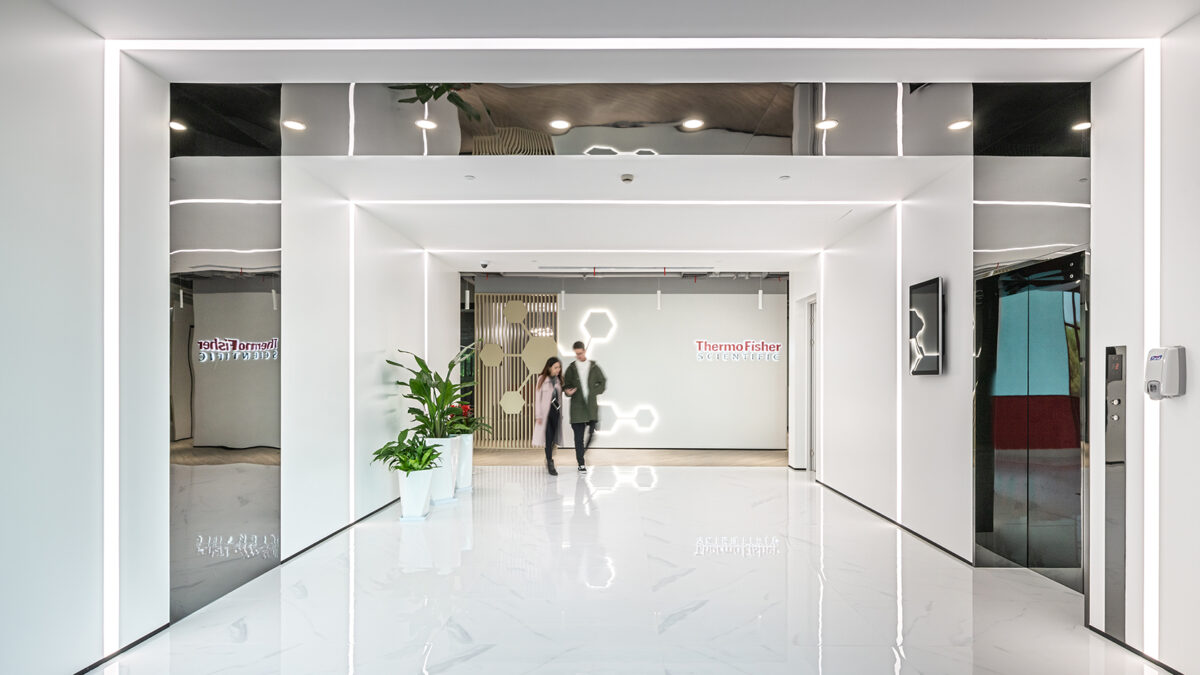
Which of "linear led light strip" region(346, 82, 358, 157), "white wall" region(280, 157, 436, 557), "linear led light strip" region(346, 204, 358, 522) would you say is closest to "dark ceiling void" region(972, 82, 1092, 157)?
"linear led light strip" region(346, 82, 358, 157)

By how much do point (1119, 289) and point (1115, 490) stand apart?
0.91 meters

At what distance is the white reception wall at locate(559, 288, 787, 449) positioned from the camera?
10.2 metres

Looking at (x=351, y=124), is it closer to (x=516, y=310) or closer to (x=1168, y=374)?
(x=1168, y=374)

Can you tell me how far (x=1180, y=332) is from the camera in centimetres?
265

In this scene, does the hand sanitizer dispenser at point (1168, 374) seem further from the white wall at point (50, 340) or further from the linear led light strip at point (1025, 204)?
the white wall at point (50, 340)

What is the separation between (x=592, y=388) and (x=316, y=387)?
15.6 ft

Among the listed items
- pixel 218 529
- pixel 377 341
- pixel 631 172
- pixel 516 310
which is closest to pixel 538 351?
pixel 516 310

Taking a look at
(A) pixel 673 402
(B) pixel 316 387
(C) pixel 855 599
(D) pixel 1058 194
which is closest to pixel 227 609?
(B) pixel 316 387

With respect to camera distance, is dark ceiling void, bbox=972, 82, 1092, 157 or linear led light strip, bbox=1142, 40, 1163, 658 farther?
dark ceiling void, bbox=972, 82, 1092, 157

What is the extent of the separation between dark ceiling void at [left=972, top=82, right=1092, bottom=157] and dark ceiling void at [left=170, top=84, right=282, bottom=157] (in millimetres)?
3961

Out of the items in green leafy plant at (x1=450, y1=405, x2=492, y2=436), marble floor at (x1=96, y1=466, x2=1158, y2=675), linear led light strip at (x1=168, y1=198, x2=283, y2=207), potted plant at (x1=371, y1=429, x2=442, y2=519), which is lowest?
marble floor at (x1=96, y1=466, x2=1158, y2=675)

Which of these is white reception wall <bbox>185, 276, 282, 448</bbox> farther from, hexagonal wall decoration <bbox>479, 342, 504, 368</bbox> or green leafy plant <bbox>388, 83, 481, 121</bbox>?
hexagonal wall decoration <bbox>479, 342, 504, 368</bbox>

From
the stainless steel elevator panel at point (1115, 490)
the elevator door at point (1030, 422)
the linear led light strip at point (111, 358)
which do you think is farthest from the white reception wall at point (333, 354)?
the stainless steel elevator panel at point (1115, 490)

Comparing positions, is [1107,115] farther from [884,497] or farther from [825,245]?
[825,245]
